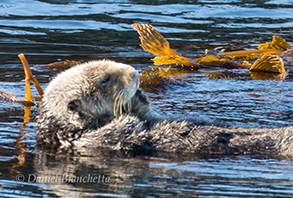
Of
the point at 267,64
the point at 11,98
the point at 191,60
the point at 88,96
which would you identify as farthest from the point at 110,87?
the point at 267,64

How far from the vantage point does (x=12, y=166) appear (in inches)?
155

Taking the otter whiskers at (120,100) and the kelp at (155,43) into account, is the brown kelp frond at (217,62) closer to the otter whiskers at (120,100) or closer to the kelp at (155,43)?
the kelp at (155,43)

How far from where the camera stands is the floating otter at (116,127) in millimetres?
4203

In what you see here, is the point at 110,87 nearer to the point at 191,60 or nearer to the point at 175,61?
the point at 175,61

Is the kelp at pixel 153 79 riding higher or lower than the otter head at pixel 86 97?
lower

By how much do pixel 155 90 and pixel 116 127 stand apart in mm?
2583

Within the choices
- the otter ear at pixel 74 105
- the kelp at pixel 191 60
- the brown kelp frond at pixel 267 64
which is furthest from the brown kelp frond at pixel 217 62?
the otter ear at pixel 74 105

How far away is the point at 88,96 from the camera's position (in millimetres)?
4473

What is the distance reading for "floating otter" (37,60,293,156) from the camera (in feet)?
13.8

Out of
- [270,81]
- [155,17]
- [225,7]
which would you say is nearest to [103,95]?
[270,81]

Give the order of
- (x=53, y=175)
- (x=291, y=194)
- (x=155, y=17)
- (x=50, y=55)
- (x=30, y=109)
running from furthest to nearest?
(x=155, y=17), (x=50, y=55), (x=30, y=109), (x=53, y=175), (x=291, y=194)

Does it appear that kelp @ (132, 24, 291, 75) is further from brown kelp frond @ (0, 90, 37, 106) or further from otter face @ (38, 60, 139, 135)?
otter face @ (38, 60, 139, 135)

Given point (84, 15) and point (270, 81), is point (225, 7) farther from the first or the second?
point (270, 81)

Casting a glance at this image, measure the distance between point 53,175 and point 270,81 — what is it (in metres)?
4.22
